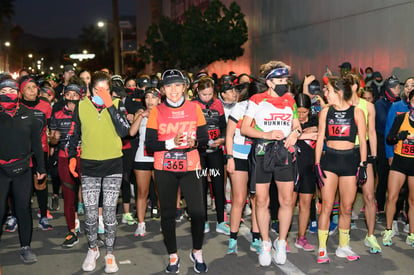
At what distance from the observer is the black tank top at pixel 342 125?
6.41 m

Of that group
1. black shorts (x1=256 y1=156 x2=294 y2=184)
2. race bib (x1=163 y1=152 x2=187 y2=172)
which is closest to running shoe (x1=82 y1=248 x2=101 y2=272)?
race bib (x1=163 y1=152 x2=187 y2=172)

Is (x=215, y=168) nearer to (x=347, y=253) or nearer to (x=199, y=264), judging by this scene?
(x=199, y=264)

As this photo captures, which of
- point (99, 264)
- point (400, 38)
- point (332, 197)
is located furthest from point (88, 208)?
point (400, 38)

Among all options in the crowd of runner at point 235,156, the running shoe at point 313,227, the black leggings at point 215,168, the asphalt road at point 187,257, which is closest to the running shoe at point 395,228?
the asphalt road at point 187,257

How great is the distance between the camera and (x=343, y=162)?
640cm

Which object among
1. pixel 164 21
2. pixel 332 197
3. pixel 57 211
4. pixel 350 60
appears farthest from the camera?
pixel 164 21

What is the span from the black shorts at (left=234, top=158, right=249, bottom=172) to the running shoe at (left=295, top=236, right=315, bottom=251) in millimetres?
1251

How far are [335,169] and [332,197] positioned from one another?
382 mm

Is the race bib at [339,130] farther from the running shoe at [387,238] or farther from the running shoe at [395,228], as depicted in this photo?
the running shoe at [395,228]

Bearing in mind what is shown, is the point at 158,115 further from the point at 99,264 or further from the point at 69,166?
the point at 99,264

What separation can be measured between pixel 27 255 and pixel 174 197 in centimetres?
214

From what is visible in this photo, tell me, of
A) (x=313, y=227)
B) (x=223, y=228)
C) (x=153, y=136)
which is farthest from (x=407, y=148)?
(x=153, y=136)

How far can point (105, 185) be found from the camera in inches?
249

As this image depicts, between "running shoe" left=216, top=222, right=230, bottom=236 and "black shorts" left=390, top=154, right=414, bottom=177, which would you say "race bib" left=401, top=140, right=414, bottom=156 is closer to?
"black shorts" left=390, top=154, right=414, bottom=177
